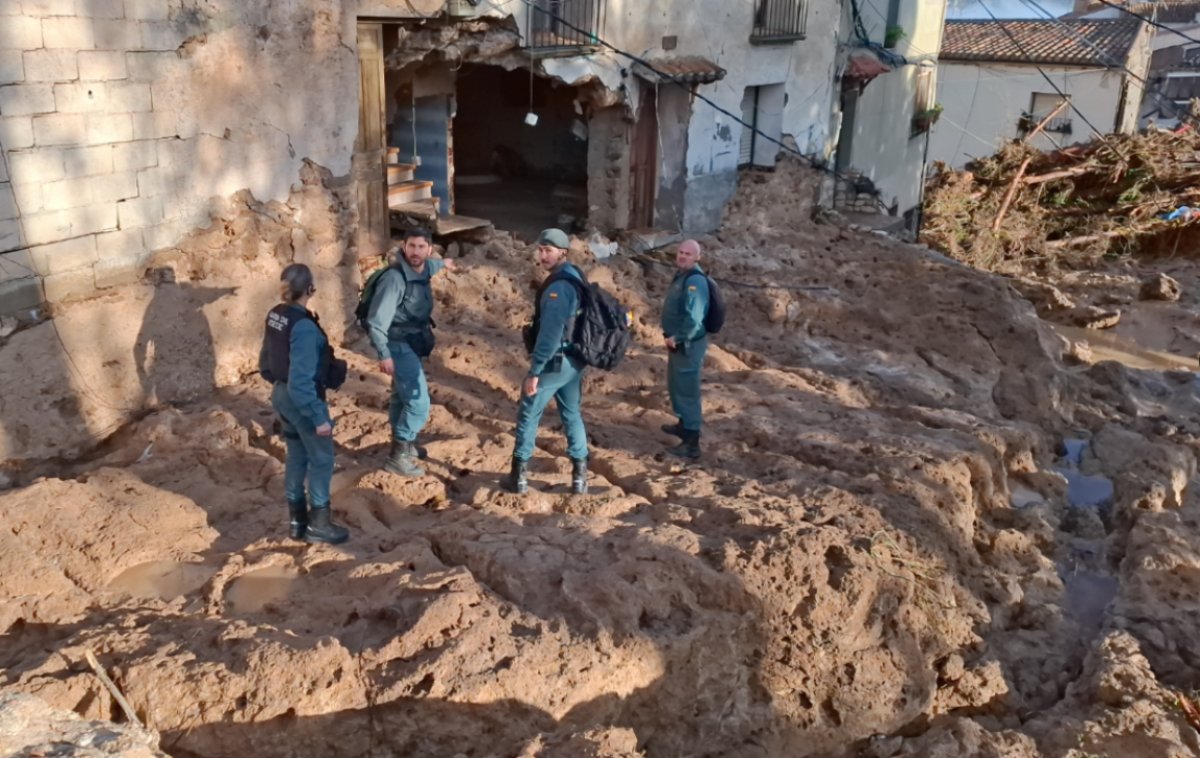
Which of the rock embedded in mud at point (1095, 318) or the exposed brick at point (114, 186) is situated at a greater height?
the exposed brick at point (114, 186)

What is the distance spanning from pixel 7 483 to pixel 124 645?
220 centimetres

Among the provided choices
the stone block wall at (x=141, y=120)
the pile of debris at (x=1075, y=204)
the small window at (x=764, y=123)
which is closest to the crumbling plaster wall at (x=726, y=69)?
the small window at (x=764, y=123)

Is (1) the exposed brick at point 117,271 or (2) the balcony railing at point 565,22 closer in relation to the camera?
(1) the exposed brick at point 117,271

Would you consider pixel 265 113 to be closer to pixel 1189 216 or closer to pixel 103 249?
pixel 103 249

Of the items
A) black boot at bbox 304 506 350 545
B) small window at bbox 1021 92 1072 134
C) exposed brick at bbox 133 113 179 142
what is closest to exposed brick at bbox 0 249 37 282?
exposed brick at bbox 133 113 179 142

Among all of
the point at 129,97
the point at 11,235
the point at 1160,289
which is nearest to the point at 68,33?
the point at 129,97

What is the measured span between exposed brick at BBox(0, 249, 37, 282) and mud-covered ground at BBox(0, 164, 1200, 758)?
14.3 inches

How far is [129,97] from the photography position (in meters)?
6.55

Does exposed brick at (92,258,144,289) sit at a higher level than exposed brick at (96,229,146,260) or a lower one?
lower

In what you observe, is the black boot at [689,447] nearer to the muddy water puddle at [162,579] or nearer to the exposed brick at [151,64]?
the muddy water puddle at [162,579]

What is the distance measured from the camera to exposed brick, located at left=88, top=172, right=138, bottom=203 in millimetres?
6477

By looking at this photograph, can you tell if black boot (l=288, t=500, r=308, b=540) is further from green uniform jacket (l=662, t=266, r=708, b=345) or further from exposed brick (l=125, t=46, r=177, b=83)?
exposed brick (l=125, t=46, r=177, b=83)

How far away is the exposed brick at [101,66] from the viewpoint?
6.24 meters

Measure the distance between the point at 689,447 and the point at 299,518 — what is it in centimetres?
289
